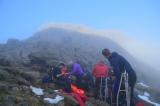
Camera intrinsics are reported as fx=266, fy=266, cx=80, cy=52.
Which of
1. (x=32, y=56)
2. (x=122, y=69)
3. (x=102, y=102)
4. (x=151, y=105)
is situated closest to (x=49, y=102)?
(x=102, y=102)

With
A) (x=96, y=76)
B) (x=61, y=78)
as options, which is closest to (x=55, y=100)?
(x=61, y=78)

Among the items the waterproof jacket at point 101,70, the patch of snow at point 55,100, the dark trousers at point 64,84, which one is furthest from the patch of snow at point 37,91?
the waterproof jacket at point 101,70

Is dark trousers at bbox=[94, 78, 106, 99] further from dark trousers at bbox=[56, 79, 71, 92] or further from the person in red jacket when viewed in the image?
dark trousers at bbox=[56, 79, 71, 92]

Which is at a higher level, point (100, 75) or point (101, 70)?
point (101, 70)

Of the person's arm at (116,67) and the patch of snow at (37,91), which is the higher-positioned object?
the person's arm at (116,67)

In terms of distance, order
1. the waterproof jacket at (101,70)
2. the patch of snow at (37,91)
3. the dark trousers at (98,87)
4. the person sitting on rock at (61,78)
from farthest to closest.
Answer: the waterproof jacket at (101,70), the dark trousers at (98,87), the person sitting on rock at (61,78), the patch of snow at (37,91)

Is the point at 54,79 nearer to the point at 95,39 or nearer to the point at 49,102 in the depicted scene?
the point at 49,102

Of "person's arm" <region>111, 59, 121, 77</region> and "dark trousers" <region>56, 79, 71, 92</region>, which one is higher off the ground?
"person's arm" <region>111, 59, 121, 77</region>

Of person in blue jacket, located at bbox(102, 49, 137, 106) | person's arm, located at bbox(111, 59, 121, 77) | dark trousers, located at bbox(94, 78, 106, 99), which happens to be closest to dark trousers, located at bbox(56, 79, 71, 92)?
dark trousers, located at bbox(94, 78, 106, 99)

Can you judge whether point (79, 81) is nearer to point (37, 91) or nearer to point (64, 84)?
point (64, 84)

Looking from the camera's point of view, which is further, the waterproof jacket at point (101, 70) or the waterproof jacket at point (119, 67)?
the waterproof jacket at point (101, 70)

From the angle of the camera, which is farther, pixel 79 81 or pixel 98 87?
pixel 79 81

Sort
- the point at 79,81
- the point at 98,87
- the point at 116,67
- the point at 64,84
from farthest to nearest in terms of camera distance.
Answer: the point at 79,81, the point at 98,87, the point at 64,84, the point at 116,67

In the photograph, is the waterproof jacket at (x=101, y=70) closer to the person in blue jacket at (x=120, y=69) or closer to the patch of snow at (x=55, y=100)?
the person in blue jacket at (x=120, y=69)
